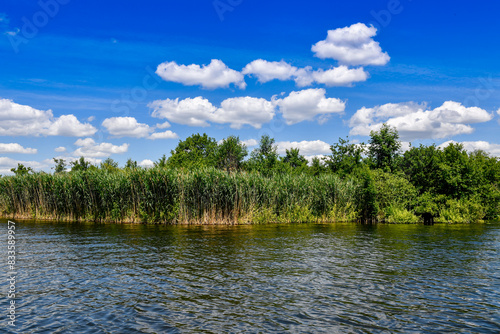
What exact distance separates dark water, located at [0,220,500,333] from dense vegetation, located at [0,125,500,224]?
11260 millimetres

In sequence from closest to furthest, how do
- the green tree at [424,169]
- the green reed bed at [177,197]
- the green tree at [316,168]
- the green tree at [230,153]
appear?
the green reed bed at [177,197], the green tree at [424,169], the green tree at [316,168], the green tree at [230,153]

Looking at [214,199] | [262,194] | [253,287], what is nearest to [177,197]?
[214,199]

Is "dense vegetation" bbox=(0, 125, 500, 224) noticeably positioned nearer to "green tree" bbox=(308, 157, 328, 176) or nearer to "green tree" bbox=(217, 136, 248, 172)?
"green tree" bbox=(308, 157, 328, 176)

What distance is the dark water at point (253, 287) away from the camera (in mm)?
8867

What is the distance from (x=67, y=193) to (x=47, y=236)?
44.7ft

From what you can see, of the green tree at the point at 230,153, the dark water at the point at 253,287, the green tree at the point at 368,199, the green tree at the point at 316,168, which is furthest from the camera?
the green tree at the point at 230,153

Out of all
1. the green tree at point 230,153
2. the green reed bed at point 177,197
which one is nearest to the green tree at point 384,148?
the green reed bed at point 177,197

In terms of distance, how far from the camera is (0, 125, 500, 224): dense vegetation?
107 ft

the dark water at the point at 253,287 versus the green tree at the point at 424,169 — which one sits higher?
the green tree at the point at 424,169

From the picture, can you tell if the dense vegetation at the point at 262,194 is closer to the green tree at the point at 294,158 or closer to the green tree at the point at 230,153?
the green tree at the point at 294,158

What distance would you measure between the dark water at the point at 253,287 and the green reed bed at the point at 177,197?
11.0m

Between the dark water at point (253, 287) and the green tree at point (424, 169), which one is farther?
the green tree at point (424, 169)

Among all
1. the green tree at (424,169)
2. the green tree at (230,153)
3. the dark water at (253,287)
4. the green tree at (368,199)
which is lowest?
the dark water at (253,287)

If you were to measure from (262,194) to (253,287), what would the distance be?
2255 cm
